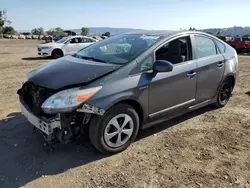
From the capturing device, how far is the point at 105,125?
11.2ft

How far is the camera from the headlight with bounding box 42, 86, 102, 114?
10.3ft

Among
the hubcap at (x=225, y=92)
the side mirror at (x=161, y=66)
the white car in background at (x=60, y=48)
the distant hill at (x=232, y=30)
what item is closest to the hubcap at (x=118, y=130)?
the side mirror at (x=161, y=66)

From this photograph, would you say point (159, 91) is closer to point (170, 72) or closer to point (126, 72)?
point (170, 72)

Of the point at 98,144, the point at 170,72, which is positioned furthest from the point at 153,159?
the point at 170,72

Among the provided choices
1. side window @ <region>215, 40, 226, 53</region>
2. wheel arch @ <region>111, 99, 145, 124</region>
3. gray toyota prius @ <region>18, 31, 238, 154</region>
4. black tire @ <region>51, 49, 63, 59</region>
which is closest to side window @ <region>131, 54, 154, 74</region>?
gray toyota prius @ <region>18, 31, 238, 154</region>

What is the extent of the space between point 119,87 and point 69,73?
2.28ft

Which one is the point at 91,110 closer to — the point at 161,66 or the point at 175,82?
the point at 161,66

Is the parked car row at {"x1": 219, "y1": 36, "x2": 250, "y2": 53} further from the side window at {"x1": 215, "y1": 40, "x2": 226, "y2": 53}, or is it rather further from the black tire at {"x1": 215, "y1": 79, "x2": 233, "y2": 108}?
the side window at {"x1": 215, "y1": 40, "x2": 226, "y2": 53}

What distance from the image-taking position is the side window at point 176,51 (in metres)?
4.15

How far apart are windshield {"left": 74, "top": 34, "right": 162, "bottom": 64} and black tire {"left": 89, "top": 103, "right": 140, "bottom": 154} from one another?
68 cm

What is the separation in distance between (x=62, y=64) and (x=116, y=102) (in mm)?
1112

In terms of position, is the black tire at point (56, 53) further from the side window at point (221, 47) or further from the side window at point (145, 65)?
the side window at point (145, 65)

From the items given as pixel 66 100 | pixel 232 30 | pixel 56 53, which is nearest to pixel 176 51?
pixel 66 100

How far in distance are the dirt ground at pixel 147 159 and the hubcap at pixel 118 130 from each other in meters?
0.19
